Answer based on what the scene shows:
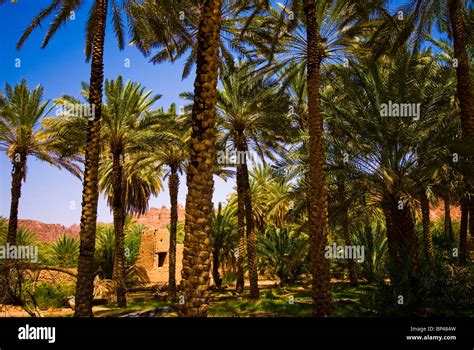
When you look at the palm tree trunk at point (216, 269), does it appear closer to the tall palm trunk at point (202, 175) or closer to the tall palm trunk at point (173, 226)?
the tall palm trunk at point (173, 226)

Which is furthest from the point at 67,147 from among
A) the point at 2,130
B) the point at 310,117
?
the point at 310,117

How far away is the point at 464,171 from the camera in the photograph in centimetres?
1198

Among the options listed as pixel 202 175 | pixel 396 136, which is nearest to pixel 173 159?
pixel 396 136

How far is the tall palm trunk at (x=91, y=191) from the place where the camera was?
1175 centimetres

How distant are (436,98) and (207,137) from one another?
9925 mm

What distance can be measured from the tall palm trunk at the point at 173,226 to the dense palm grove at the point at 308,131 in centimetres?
9

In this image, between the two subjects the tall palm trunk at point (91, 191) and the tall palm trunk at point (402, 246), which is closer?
the tall palm trunk at point (91, 191)

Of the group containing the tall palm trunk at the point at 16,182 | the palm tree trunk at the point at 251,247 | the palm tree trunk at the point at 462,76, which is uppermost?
the palm tree trunk at the point at 462,76

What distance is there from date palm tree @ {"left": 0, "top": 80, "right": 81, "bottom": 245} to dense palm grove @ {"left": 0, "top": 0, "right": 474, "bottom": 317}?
79 mm

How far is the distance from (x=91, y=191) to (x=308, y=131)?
811cm

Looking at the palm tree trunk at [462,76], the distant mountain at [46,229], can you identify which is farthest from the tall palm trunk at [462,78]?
the distant mountain at [46,229]

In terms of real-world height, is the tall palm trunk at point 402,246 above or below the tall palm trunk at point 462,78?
below

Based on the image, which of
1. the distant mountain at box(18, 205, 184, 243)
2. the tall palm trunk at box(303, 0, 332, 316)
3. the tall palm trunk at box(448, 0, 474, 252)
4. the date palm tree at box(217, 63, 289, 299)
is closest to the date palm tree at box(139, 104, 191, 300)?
the date palm tree at box(217, 63, 289, 299)

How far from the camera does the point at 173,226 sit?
23.5 metres
